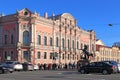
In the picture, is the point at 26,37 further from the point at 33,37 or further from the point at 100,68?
the point at 100,68

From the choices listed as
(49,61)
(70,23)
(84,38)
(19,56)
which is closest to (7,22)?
(19,56)

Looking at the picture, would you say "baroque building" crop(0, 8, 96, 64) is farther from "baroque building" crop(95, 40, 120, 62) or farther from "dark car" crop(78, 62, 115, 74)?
"dark car" crop(78, 62, 115, 74)

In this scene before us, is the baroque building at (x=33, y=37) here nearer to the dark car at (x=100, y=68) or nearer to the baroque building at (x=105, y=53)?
the baroque building at (x=105, y=53)

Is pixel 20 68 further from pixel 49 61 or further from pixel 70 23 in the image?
pixel 70 23

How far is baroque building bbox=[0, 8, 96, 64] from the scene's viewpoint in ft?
236

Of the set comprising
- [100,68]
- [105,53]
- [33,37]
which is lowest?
[100,68]

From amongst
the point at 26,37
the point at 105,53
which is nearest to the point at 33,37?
the point at 26,37

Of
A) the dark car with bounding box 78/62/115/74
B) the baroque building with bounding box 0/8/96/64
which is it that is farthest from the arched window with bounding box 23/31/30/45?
the dark car with bounding box 78/62/115/74

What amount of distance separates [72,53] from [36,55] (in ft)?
57.5

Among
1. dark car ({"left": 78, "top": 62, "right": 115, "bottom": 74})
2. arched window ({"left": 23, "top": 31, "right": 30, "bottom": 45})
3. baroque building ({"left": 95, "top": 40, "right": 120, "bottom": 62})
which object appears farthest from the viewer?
baroque building ({"left": 95, "top": 40, "right": 120, "bottom": 62})

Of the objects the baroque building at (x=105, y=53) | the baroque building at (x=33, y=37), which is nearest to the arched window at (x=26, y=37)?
the baroque building at (x=33, y=37)

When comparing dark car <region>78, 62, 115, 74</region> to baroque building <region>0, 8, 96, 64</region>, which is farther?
baroque building <region>0, 8, 96, 64</region>

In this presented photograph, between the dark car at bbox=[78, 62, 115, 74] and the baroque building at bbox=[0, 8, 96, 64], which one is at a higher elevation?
the baroque building at bbox=[0, 8, 96, 64]

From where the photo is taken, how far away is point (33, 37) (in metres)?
72.9
